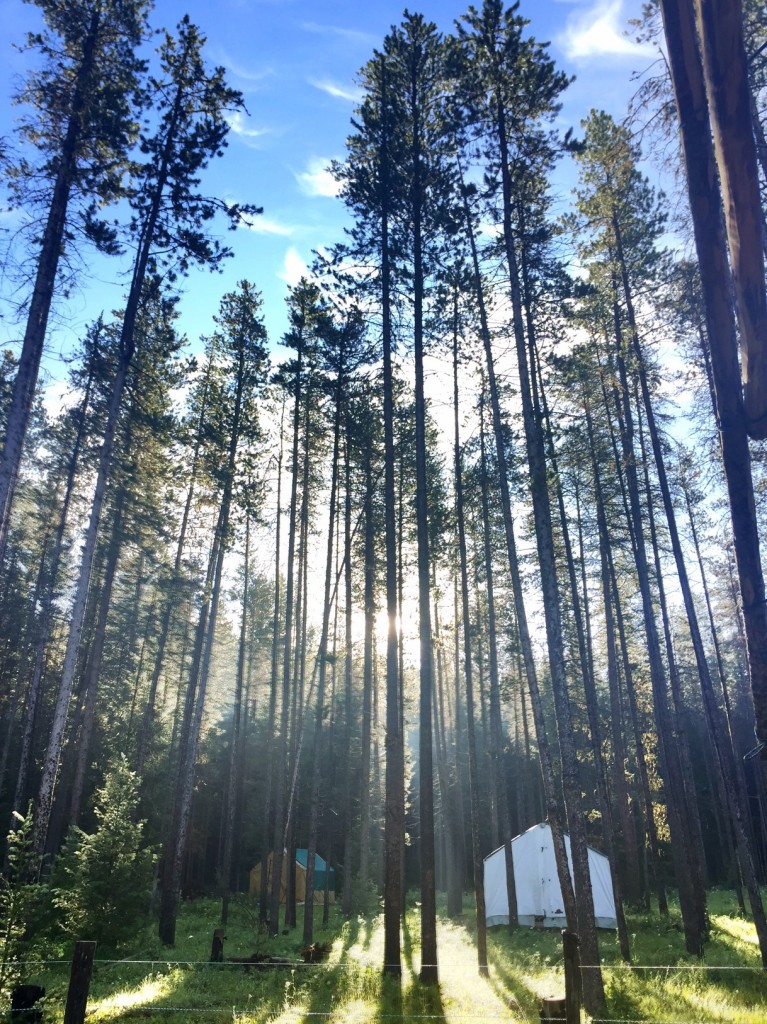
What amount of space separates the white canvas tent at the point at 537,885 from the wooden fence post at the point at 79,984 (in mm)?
21115

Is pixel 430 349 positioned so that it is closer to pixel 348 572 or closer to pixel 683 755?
pixel 348 572

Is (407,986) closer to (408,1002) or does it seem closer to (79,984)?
(408,1002)

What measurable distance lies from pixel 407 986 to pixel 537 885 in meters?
15.9

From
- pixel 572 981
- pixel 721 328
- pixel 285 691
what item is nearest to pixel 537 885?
pixel 285 691

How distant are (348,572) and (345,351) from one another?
8.35 metres

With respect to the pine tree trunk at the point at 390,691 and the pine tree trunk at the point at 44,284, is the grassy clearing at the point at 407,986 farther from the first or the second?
the pine tree trunk at the point at 44,284

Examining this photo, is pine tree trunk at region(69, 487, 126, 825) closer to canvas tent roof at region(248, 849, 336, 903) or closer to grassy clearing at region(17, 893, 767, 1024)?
grassy clearing at region(17, 893, 767, 1024)

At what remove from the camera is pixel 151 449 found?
19.7 metres

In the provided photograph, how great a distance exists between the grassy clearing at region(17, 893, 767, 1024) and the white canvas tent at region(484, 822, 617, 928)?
5.07m

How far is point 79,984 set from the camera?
5859 millimetres

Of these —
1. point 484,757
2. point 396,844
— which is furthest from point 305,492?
point 484,757

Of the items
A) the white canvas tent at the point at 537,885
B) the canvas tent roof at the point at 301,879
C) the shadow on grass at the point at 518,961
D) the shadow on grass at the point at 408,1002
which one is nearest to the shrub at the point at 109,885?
the shadow on grass at the point at 408,1002

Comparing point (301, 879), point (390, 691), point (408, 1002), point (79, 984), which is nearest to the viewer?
point (79, 984)

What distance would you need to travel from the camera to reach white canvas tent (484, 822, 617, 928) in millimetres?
22516
